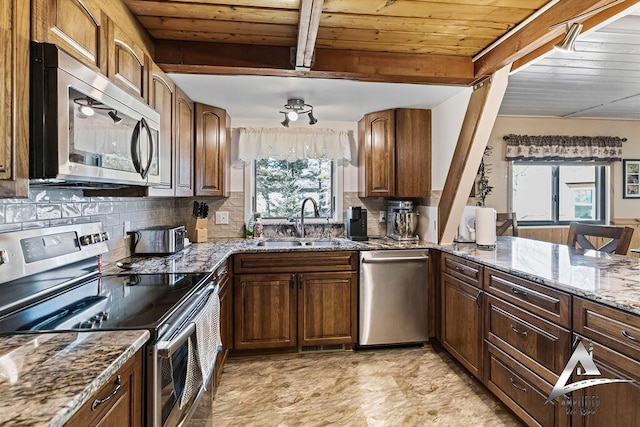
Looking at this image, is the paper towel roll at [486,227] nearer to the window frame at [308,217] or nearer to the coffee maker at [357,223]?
the coffee maker at [357,223]

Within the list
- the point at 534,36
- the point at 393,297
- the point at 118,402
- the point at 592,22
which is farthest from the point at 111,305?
the point at 592,22

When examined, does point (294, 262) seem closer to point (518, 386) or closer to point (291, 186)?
point (291, 186)

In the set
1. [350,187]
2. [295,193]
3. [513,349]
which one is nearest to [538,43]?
[513,349]

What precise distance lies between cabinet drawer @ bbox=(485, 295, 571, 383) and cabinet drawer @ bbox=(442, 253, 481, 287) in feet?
0.63

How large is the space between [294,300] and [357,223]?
0.95 metres

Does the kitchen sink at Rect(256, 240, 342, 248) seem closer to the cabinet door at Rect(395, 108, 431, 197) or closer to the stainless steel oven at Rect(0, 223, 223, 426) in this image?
the cabinet door at Rect(395, 108, 431, 197)

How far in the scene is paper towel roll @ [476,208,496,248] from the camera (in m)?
2.79

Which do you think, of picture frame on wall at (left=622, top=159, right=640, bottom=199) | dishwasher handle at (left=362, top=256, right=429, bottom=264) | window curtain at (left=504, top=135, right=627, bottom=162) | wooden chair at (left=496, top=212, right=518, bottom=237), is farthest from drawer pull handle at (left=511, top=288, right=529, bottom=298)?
picture frame on wall at (left=622, top=159, right=640, bottom=199)

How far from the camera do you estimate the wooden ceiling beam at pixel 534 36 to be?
1701 millimetres

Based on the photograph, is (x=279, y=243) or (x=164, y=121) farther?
(x=279, y=243)

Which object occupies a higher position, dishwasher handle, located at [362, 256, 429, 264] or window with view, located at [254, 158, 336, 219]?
window with view, located at [254, 158, 336, 219]

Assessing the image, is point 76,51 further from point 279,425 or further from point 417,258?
point 417,258

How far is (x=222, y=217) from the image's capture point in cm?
363

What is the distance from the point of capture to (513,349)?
2016 millimetres
